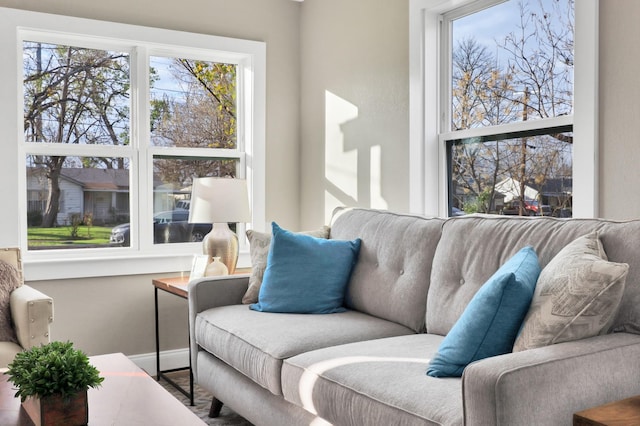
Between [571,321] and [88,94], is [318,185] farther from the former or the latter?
[571,321]

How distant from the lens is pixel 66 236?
12.4 ft

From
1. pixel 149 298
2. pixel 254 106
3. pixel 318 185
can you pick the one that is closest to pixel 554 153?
pixel 318 185

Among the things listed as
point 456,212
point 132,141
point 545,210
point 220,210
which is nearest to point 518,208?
point 545,210

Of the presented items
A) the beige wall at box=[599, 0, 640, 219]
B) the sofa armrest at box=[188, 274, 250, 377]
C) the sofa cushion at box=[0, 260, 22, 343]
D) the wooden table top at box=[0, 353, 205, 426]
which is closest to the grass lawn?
the sofa cushion at box=[0, 260, 22, 343]

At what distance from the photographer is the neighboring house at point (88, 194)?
370 centimetres

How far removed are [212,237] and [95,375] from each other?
1927mm

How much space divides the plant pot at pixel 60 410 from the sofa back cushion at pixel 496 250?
1303 mm

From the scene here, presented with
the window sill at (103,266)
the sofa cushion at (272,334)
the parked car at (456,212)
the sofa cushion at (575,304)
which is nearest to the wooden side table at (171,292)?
the window sill at (103,266)

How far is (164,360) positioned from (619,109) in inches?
117

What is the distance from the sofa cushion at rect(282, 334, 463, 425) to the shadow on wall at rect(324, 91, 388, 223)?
1.42m

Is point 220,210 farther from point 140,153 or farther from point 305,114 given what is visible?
point 305,114

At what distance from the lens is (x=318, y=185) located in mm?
4207

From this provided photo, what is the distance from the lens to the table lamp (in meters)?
3.57

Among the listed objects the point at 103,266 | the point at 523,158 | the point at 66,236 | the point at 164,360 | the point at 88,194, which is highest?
the point at 523,158
